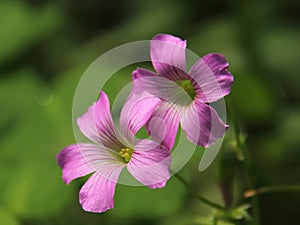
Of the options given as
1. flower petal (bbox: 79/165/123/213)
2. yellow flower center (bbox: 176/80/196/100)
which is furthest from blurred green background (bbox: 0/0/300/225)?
flower petal (bbox: 79/165/123/213)

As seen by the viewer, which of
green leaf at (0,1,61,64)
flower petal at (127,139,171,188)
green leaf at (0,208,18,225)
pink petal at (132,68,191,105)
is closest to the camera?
flower petal at (127,139,171,188)

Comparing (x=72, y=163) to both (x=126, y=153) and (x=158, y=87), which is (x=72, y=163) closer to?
(x=126, y=153)

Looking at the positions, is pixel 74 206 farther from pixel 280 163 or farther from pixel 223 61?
pixel 223 61

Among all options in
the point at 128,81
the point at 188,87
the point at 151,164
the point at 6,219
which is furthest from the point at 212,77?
the point at 128,81

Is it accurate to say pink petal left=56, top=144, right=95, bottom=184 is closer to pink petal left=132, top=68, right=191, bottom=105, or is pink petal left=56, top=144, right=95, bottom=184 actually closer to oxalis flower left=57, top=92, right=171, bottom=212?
oxalis flower left=57, top=92, right=171, bottom=212

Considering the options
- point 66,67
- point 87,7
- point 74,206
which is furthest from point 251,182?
point 87,7
